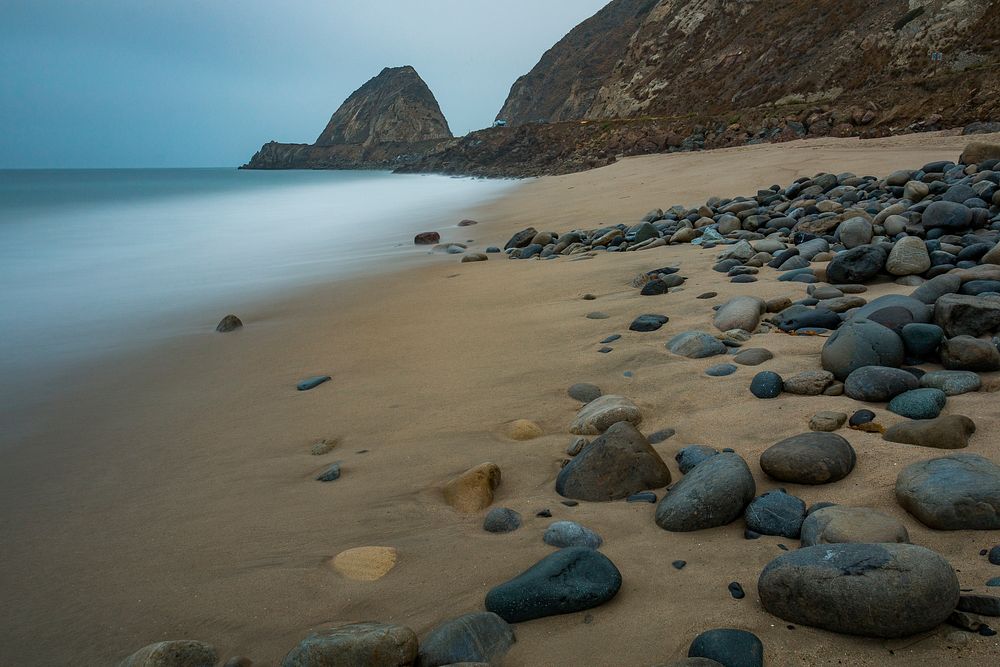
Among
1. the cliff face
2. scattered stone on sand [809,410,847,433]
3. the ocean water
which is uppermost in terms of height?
the cliff face

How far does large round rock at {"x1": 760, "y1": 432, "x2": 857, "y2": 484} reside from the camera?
1695 millimetres

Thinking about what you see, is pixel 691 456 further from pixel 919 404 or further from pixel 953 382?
pixel 953 382

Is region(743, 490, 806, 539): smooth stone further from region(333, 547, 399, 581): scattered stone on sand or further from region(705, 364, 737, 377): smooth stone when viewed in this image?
region(705, 364, 737, 377): smooth stone

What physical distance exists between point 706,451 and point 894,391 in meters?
0.70

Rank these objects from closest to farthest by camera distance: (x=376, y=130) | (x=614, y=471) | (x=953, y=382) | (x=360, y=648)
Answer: (x=360, y=648) < (x=614, y=471) < (x=953, y=382) < (x=376, y=130)

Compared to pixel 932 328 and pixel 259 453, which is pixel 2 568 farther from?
pixel 932 328

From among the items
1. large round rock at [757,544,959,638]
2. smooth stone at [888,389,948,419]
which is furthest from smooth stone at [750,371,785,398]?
large round rock at [757,544,959,638]

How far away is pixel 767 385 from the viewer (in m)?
2.31

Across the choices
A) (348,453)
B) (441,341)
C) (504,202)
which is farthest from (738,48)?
(348,453)

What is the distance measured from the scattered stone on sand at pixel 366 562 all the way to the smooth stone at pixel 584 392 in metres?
1.16

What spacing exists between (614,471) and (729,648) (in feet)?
2.52

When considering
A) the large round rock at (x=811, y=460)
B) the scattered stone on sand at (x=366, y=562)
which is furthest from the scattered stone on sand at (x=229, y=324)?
the large round rock at (x=811, y=460)

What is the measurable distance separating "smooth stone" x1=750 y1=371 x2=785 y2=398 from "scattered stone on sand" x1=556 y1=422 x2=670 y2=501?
0.61 m

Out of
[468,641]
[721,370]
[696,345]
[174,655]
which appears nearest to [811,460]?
[721,370]
